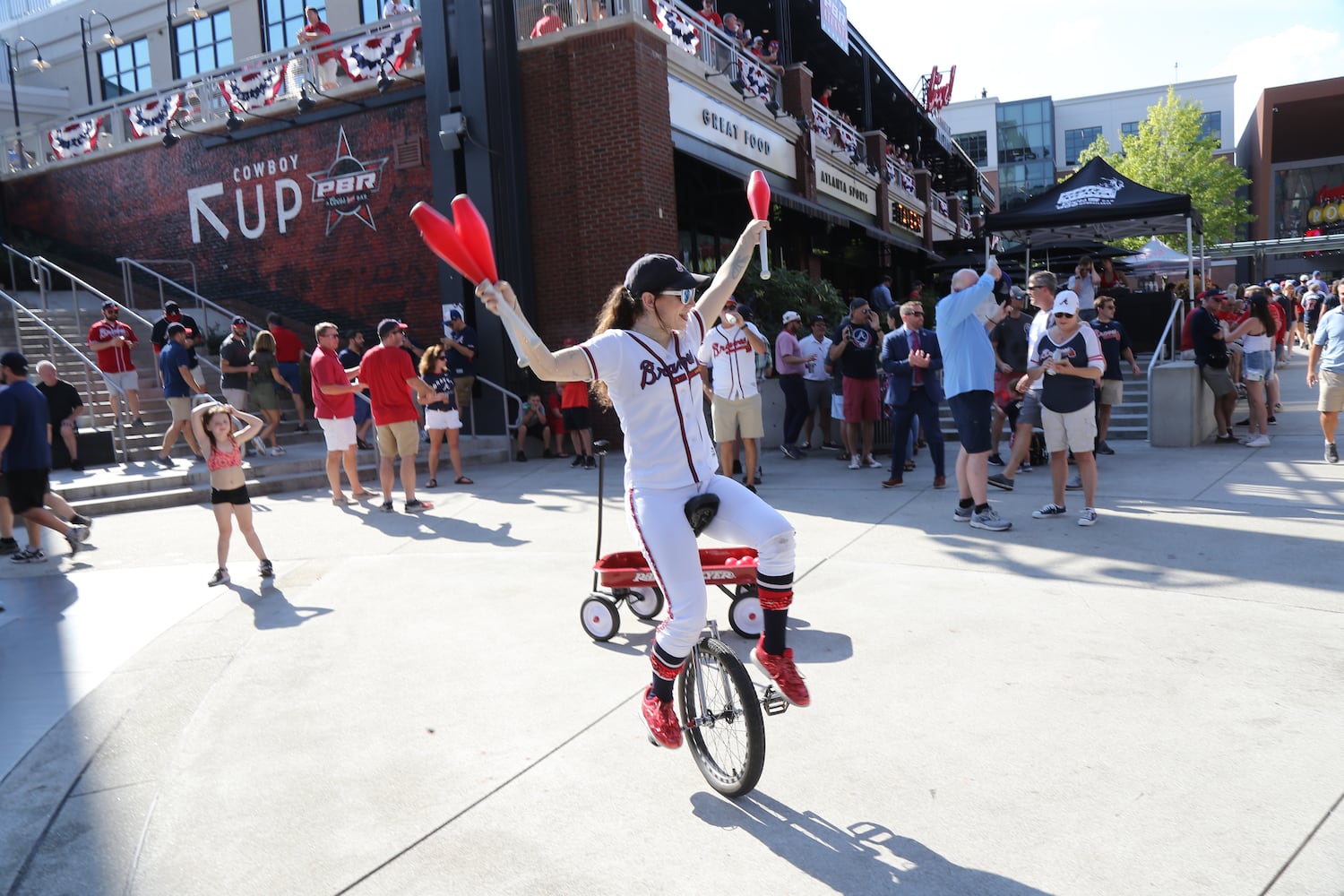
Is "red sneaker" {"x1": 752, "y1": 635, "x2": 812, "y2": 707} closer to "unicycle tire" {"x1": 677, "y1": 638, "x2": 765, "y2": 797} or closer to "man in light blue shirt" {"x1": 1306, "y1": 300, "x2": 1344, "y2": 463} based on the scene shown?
"unicycle tire" {"x1": 677, "y1": 638, "x2": 765, "y2": 797}

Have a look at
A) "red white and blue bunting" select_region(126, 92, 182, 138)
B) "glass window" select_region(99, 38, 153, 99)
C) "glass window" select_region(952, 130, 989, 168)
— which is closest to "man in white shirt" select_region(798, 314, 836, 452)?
"red white and blue bunting" select_region(126, 92, 182, 138)

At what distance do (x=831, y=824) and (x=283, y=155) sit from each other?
1695 cm

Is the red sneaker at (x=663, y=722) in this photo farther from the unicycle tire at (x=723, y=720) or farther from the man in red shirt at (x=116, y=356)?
the man in red shirt at (x=116, y=356)

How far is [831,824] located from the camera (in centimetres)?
324

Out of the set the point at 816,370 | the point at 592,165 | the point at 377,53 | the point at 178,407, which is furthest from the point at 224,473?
the point at 377,53

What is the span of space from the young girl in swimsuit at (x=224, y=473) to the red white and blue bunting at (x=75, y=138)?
1651 cm

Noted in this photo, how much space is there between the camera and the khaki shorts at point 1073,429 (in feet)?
23.8

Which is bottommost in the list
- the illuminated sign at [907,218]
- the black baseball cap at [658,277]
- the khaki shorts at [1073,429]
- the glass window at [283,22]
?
the khaki shorts at [1073,429]

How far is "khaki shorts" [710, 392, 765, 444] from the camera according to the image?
938cm

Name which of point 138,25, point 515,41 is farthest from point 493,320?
point 138,25

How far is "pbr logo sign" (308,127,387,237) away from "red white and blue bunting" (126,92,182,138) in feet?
13.8

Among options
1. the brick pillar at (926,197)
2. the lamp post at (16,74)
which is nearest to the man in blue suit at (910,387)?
the lamp post at (16,74)

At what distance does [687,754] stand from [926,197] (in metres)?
30.3

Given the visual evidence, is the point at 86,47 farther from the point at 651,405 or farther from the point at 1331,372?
the point at 1331,372
